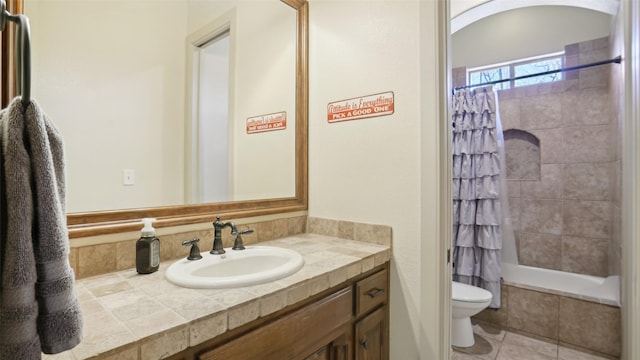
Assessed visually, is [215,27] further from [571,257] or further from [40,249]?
[571,257]

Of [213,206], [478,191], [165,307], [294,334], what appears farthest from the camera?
[478,191]

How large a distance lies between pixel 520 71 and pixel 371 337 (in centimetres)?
297

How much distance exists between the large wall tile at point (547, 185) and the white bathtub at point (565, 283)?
682 mm

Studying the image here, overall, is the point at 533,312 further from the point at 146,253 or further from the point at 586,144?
the point at 146,253

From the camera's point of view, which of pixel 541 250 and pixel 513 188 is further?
pixel 513 188

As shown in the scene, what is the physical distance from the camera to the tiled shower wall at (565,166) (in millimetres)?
2510

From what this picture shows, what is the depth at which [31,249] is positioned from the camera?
1.28 feet

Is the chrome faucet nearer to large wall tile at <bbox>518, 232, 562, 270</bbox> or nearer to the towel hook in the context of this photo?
the towel hook

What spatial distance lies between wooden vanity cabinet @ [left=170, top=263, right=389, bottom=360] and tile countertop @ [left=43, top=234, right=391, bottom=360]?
38 millimetres

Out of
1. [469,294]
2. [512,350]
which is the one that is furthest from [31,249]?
[512,350]

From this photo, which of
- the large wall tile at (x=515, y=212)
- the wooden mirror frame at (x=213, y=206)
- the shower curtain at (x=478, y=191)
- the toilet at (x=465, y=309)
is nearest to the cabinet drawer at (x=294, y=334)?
the wooden mirror frame at (x=213, y=206)

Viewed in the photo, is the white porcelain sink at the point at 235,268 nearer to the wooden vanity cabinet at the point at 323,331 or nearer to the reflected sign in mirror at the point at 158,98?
the wooden vanity cabinet at the point at 323,331

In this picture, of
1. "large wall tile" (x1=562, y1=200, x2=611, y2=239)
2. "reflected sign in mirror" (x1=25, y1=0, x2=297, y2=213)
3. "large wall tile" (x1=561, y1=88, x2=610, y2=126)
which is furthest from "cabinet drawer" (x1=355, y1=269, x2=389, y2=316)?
"large wall tile" (x1=561, y1=88, x2=610, y2=126)

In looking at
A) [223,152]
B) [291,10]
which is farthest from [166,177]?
[291,10]
